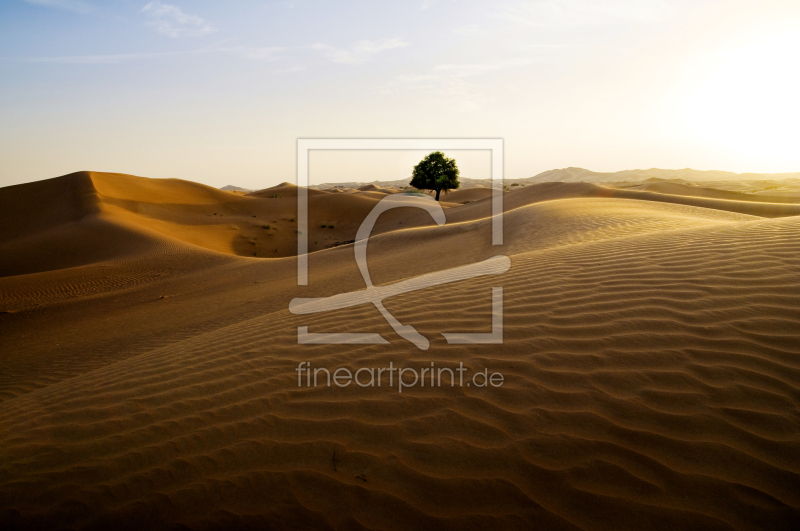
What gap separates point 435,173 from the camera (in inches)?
1666

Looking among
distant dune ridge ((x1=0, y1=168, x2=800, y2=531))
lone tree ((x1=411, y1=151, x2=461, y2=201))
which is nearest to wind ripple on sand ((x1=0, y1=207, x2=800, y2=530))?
distant dune ridge ((x1=0, y1=168, x2=800, y2=531))

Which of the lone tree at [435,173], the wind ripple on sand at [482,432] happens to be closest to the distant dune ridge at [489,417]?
the wind ripple on sand at [482,432]

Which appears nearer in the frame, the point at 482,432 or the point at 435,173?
the point at 482,432

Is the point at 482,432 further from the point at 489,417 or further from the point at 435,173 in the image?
the point at 435,173

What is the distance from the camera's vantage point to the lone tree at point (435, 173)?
138 feet

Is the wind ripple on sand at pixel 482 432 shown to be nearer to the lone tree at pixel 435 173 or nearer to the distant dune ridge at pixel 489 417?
the distant dune ridge at pixel 489 417

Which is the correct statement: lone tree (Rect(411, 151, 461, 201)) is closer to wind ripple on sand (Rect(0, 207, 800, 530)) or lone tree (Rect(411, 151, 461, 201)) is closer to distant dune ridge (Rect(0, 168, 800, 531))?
distant dune ridge (Rect(0, 168, 800, 531))

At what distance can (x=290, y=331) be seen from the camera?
519 centimetres

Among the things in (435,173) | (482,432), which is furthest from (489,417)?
(435,173)

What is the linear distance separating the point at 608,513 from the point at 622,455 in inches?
15.9

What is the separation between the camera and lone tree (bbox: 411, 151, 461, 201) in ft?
138

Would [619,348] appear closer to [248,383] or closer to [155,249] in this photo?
[248,383]

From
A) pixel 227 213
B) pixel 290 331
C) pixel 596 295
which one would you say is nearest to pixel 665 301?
pixel 596 295

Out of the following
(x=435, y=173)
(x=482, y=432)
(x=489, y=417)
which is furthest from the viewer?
(x=435, y=173)
